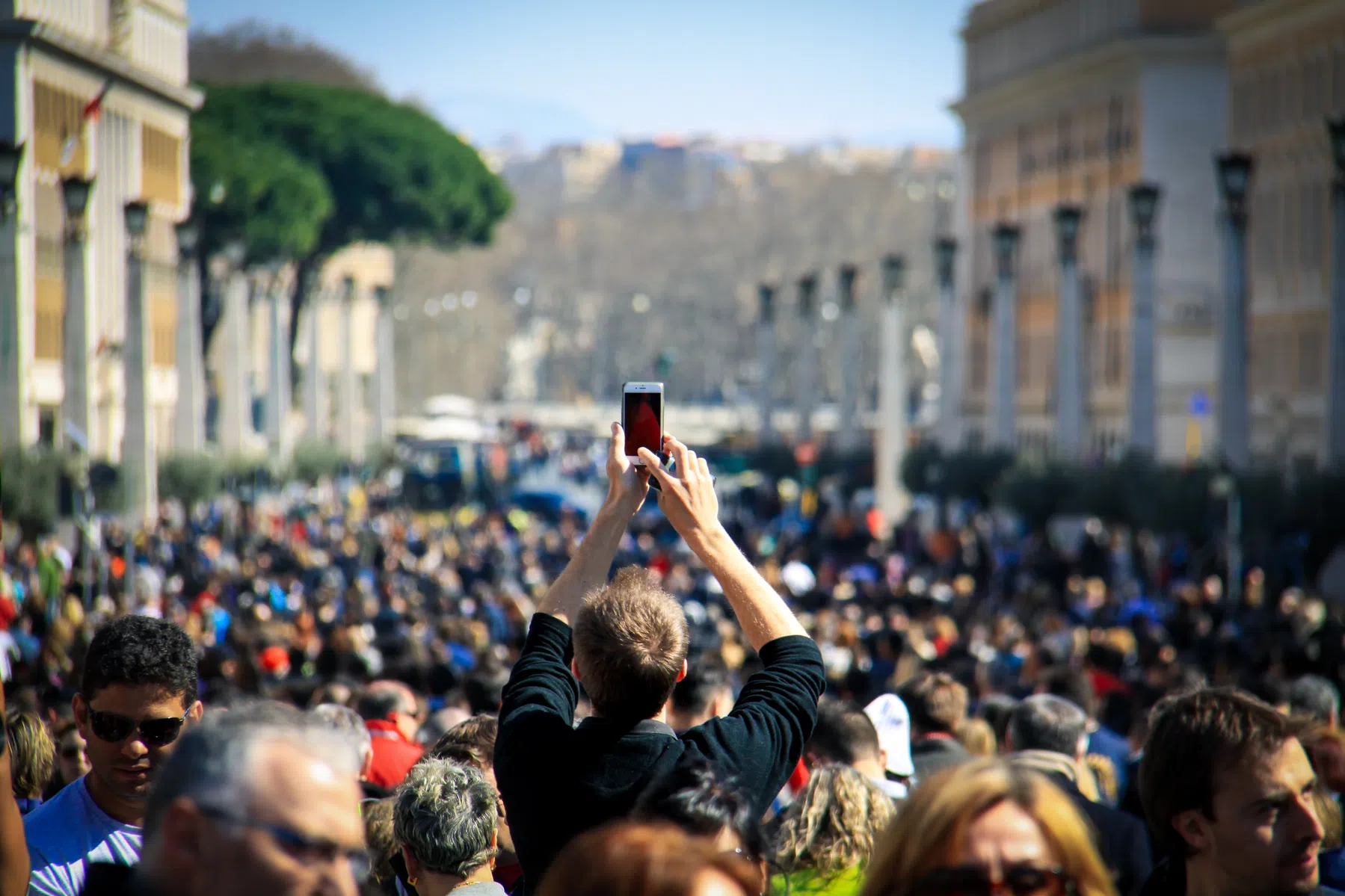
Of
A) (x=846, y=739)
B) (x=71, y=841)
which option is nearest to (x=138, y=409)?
(x=846, y=739)

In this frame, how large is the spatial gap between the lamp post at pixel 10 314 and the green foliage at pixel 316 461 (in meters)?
20.2

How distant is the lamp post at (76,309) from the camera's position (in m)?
25.3

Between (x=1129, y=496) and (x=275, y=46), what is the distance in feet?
217

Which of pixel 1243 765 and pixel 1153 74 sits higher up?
pixel 1153 74

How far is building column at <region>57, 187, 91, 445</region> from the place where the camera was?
2591cm

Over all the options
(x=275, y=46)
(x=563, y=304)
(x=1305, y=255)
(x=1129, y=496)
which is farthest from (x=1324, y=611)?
(x=563, y=304)

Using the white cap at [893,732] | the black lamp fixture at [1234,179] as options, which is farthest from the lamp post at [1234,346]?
the white cap at [893,732]

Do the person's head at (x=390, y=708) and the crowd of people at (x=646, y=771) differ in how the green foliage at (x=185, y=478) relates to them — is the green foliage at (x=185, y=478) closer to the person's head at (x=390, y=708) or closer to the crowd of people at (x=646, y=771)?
the crowd of people at (x=646, y=771)

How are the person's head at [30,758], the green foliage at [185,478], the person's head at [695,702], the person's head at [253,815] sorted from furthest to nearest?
the green foliage at [185,478]
the person's head at [695,702]
the person's head at [30,758]
the person's head at [253,815]

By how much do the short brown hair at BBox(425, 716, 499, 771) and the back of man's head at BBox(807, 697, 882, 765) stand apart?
0.86 metres

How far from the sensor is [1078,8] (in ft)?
199

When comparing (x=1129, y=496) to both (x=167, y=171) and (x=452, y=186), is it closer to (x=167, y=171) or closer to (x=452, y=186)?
(x=167, y=171)

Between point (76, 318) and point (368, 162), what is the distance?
40.9 metres

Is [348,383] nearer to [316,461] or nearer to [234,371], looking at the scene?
[316,461]
